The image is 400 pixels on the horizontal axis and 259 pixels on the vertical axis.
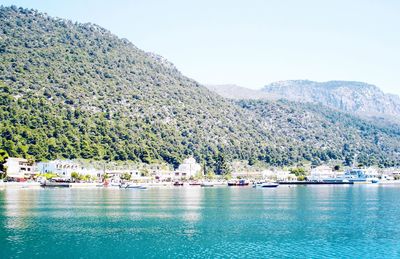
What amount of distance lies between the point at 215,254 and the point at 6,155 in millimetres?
105982

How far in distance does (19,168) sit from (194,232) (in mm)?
106212

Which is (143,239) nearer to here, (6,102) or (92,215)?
(92,215)

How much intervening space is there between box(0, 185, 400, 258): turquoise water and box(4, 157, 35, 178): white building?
215ft

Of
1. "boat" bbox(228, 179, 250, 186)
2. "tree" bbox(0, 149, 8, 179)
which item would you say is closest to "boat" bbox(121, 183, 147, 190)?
"tree" bbox(0, 149, 8, 179)

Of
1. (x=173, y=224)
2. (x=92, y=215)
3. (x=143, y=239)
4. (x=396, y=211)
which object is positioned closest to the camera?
(x=143, y=239)

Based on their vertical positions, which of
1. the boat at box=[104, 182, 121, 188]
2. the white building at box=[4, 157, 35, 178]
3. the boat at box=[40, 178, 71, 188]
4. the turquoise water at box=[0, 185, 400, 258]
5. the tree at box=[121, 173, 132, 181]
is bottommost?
the turquoise water at box=[0, 185, 400, 258]

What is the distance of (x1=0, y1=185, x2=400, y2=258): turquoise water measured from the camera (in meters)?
47.8

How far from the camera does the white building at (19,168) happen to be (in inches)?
5797

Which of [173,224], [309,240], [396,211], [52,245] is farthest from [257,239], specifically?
[396,211]

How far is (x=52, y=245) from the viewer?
49625mm

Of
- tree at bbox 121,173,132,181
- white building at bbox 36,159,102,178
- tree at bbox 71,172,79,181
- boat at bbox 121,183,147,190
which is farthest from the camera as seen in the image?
tree at bbox 121,173,132,181

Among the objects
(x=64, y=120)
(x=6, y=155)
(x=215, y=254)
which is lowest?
Result: (x=215, y=254)

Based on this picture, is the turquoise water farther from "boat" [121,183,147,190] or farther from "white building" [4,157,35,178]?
"boat" [121,183,147,190]

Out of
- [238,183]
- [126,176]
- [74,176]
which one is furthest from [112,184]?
[238,183]
